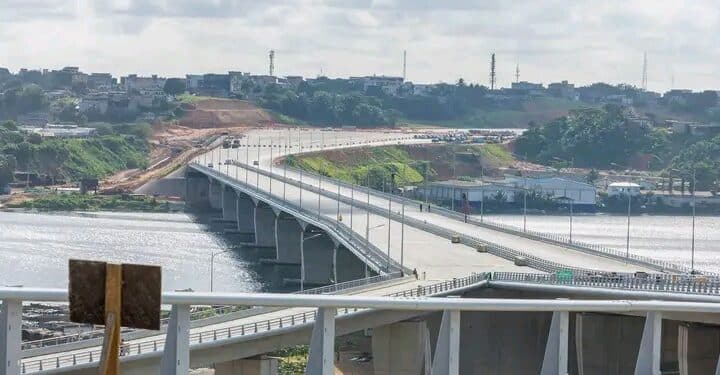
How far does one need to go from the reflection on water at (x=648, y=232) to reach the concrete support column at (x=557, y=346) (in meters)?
76.7

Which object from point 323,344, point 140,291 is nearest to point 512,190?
point 323,344

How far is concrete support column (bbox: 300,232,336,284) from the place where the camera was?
8588cm

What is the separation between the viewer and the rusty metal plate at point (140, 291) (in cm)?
1174

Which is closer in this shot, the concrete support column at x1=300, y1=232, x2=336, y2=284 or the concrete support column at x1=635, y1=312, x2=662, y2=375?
the concrete support column at x1=635, y1=312, x2=662, y2=375

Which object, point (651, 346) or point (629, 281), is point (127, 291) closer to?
point (651, 346)

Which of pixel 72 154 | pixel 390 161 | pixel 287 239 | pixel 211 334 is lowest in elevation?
pixel 287 239

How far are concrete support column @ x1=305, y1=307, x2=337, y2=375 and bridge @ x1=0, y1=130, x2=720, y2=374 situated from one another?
3cm

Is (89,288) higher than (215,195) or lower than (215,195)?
higher

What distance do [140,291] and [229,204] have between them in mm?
114973

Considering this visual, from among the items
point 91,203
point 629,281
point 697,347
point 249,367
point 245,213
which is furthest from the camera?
point 91,203

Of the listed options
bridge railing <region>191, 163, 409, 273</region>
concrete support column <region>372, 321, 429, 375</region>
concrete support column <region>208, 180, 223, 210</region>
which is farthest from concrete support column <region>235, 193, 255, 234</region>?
concrete support column <region>372, 321, 429, 375</region>

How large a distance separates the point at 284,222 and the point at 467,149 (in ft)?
297

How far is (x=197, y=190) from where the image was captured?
5605 inches

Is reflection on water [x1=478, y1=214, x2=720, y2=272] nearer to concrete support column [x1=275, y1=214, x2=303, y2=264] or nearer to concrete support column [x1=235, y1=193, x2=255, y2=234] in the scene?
concrete support column [x1=275, y1=214, x2=303, y2=264]
